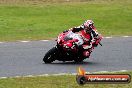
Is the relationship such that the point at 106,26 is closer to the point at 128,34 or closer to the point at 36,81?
the point at 128,34

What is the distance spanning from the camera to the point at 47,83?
44.3 ft

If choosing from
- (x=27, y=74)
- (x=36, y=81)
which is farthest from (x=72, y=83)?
Answer: (x=27, y=74)

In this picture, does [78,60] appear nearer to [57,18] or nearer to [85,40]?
[85,40]

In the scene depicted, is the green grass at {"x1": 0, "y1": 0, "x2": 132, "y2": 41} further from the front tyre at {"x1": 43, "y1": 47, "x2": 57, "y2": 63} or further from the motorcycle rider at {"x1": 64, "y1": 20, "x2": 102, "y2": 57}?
the motorcycle rider at {"x1": 64, "y1": 20, "x2": 102, "y2": 57}

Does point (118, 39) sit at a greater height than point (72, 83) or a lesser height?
lesser

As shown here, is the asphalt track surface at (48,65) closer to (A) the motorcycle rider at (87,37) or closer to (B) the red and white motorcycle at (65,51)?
(B) the red and white motorcycle at (65,51)

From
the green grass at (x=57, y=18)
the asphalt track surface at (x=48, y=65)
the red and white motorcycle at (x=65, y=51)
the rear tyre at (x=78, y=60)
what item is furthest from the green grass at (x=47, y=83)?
the green grass at (x=57, y=18)

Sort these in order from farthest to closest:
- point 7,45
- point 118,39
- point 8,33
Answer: point 8,33
point 118,39
point 7,45

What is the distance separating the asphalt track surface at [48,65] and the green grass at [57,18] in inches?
89.0

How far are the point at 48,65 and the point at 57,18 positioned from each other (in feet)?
42.1

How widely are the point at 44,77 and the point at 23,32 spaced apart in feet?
35.6

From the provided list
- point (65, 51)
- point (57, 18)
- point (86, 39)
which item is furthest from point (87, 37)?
point (57, 18)

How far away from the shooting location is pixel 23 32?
82.6 ft

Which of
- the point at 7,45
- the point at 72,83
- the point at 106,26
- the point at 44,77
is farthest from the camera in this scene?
the point at 106,26
